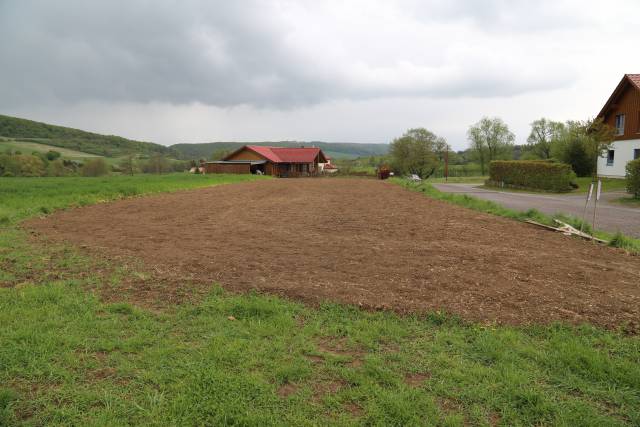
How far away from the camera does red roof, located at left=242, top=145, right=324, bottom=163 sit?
57.2 metres

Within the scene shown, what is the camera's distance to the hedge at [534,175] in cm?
2391

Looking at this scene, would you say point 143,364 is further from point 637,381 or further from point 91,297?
point 637,381

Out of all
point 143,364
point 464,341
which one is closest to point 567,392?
point 464,341

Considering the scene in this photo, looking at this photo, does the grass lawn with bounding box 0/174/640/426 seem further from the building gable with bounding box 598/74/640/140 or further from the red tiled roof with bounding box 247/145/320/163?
the red tiled roof with bounding box 247/145/320/163

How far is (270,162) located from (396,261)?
2026 inches

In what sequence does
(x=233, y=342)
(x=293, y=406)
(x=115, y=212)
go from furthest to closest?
(x=115, y=212)
(x=233, y=342)
(x=293, y=406)

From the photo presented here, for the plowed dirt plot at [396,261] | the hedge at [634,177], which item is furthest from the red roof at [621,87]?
the plowed dirt plot at [396,261]

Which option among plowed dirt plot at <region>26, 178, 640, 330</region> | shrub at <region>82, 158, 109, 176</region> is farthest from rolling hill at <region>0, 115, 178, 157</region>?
plowed dirt plot at <region>26, 178, 640, 330</region>

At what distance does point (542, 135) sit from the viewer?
6812cm

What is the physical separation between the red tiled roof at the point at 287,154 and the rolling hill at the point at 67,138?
166ft

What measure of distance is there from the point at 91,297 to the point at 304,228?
18.9 feet

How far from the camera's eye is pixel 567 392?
2.81 meters

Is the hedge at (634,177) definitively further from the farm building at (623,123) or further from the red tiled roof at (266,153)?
A: the red tiled roof at (266,153)

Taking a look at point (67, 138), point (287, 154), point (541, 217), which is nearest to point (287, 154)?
point (287, 154)
